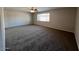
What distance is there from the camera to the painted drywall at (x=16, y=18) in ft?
23.1

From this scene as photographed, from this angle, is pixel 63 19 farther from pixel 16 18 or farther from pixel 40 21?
pixel 16 18

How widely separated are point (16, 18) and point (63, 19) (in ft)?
11.8

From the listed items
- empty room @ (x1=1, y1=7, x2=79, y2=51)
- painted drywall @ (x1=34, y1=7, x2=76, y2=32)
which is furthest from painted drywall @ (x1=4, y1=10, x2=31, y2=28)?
painted drywall @ (x1=34, y1=7, x2=76, y2=32)

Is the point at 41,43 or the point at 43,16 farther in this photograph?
the point at 43,16

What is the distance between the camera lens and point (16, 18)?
7523 millimetres

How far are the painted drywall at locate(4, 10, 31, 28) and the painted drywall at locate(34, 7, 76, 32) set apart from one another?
178cm

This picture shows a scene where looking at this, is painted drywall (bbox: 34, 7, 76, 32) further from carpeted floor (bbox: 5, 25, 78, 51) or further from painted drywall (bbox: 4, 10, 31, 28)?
painted drywall (bbox: 4, 10, 31, 28)

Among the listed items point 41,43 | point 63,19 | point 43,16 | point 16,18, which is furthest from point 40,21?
point 41,43

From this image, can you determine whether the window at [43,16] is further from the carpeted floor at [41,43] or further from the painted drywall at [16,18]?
the carpeted floor at [41,43]

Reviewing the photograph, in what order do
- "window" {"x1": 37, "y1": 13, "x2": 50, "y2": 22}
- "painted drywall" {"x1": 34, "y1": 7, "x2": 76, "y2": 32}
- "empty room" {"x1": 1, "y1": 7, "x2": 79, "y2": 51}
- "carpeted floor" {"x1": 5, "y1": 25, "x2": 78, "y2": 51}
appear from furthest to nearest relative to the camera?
"window" {"x1": 37, "y1": 13, "x2": 50, "y2": 22} < "painted drywall" {"x1": 34, "y1": 7, "x2": 76, "y2": 32} < "empty room" {"x1": 1, "y1": 7, "x2": 79, "y2": 51} < "carpeted floor" {"x1": 5, "y1": 25, "x2": 78, "y2": 51}

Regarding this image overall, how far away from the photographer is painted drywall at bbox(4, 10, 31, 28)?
23.1 ft
